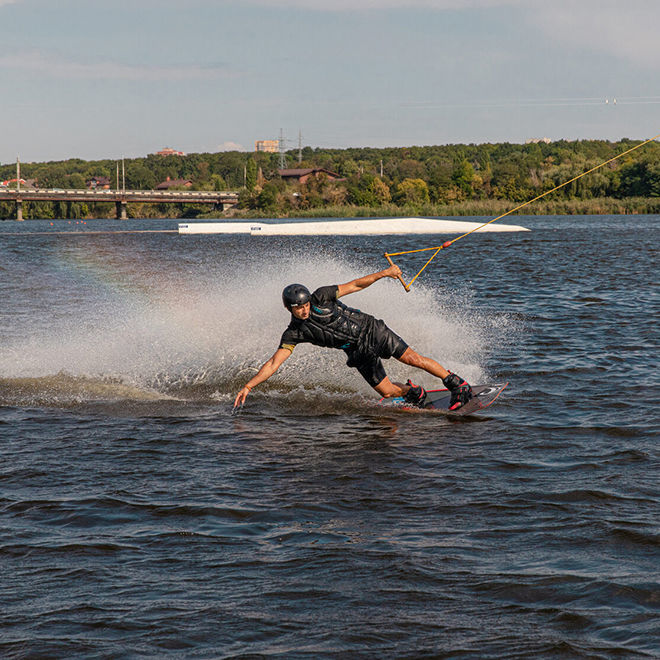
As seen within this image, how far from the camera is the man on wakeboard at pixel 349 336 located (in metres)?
9.57

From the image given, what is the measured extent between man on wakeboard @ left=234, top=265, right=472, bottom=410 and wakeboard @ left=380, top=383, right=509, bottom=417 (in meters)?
0.09

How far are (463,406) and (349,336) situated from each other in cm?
174

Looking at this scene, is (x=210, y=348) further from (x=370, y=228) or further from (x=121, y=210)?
(x=121, y=210)

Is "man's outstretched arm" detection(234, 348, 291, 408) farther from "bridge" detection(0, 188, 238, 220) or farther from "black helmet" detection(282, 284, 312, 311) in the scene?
"bridge" detection(0, 188, 238, 220)

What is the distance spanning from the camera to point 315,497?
24.1 feet

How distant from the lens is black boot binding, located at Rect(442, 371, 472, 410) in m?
10.3

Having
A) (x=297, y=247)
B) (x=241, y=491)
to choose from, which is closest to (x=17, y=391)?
(x=241, y=491)

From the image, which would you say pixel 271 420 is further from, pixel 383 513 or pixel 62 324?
pixel 62 324

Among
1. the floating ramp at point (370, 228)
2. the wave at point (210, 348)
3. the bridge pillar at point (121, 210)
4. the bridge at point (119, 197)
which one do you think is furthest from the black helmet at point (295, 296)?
the bridge pillar at point (121, 210)

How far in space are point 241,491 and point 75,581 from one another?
2.10 meters

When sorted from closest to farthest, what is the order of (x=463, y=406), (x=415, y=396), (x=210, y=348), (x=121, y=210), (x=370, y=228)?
(x=463, y=406) < (x=415, y=396) < (x=210, y=348) < (x=370, y=228) < (x=121, y=210)

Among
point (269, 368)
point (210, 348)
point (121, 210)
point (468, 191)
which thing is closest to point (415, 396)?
point (269, 368)

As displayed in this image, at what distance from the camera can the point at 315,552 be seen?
6094mm

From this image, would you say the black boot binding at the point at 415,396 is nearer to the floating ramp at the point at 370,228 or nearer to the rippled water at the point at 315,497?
the rippled water at the point at 315,497
